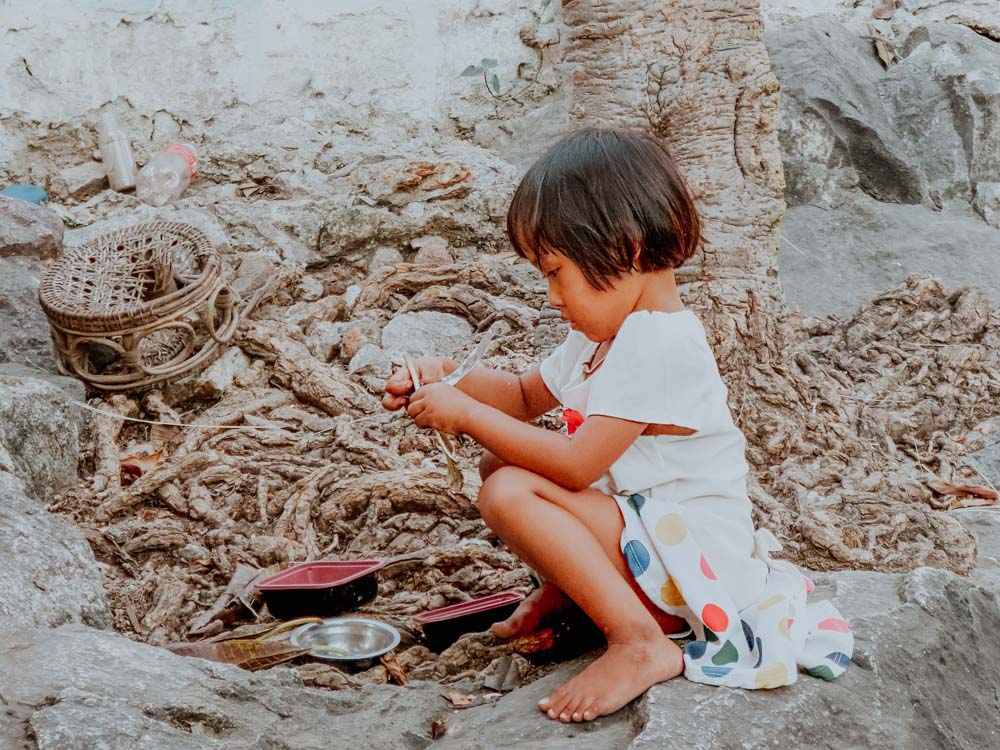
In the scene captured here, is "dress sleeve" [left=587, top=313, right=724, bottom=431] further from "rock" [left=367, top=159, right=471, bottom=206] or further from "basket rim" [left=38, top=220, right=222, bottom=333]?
"rock" [left=367, top=159, right=471, bottom=206]

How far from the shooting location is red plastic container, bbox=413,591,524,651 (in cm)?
246

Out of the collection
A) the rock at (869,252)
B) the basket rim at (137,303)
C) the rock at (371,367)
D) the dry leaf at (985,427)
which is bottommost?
the dry leaf at (985,427)

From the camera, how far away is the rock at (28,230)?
4.91 meters

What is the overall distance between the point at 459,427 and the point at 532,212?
452mm

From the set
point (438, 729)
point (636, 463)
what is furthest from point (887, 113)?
point (438, 729)

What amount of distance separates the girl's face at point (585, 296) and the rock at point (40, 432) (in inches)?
91.4

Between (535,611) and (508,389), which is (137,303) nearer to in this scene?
(508,389)

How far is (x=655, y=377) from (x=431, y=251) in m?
4.10

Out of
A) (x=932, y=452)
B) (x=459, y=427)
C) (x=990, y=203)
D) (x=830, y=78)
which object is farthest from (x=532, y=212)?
(x=990, y=203)

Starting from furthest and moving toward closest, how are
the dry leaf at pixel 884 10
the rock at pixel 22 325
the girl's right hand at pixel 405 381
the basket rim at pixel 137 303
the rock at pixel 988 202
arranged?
the dry leaf at pixel 884 10 < the rock at pixel 988 202 < the rock at pixel 22 325 < the basket rim at pixel 137 303 < the girl's right hand at pixel 405 381

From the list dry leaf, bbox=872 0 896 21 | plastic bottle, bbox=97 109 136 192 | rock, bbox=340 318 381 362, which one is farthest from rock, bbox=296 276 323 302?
dry leaf, bbox=872 0 896 21

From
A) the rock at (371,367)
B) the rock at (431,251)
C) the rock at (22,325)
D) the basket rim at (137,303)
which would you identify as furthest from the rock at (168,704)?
the rock at (431,251)

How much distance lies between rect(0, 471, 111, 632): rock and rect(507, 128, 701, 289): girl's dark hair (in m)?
1.34

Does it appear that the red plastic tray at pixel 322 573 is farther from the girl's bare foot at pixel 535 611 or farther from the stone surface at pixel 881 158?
the stone surface at pixel 881 158
